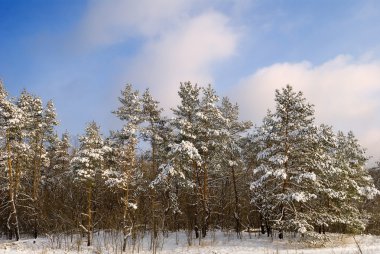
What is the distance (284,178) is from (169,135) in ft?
40.2

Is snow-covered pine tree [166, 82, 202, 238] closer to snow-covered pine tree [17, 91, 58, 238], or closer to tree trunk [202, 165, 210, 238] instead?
tree trunk [202, 165, 210, 238]

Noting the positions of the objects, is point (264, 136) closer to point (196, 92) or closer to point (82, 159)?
point (196, 92)

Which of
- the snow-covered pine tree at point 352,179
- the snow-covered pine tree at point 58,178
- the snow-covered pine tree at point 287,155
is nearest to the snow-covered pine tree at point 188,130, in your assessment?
the snow-covered pine tree at point 287,155

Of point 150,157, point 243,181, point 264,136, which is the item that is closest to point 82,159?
point 150,157

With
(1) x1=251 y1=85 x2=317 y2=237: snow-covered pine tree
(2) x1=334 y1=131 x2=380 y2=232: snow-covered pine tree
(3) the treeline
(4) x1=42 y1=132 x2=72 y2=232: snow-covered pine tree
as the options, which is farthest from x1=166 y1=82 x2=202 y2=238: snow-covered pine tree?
(4) x1=42 y1=132 x2=72 y2=232: snow-covered pine tree

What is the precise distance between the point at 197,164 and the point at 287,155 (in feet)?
25.0

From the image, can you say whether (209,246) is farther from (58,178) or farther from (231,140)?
(58,178)

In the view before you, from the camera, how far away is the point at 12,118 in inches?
1384

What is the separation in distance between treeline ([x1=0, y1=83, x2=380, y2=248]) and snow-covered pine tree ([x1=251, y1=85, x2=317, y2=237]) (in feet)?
0.27

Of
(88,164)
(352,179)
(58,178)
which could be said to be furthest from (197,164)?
(58,178)

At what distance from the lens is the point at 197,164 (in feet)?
105

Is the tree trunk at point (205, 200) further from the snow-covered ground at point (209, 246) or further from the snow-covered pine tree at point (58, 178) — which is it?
the snow-covered pine tree at point (58, 178)

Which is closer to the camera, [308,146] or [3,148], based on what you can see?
[308,146]

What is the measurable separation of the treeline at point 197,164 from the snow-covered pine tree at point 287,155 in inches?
A: 3.2
